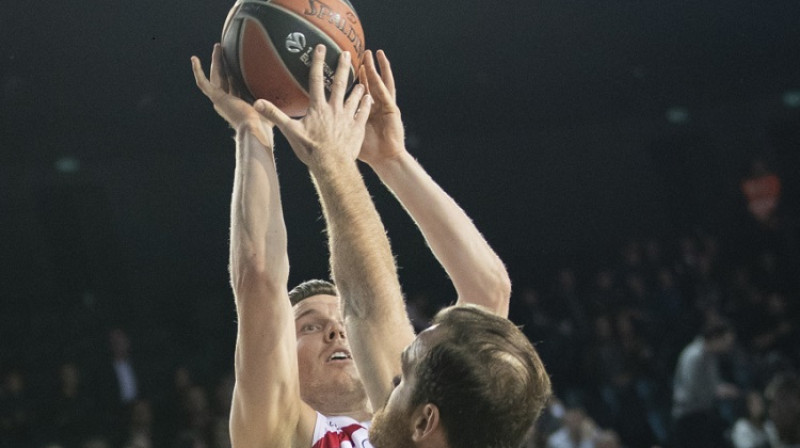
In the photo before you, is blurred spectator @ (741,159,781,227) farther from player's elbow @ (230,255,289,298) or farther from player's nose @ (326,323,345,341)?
player's elbow @ (230,255,289,298)

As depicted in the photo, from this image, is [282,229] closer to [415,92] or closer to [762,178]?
[415,92]

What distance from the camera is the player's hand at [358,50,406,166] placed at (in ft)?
8.85

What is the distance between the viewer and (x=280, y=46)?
2.46 meters

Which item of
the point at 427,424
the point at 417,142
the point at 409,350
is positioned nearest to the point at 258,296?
the point at 409,350

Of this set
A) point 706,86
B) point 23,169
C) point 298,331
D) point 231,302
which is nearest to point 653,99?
point 706,86

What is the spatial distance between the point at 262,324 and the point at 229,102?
1.89ft

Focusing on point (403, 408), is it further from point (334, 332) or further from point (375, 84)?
point (375, 84)

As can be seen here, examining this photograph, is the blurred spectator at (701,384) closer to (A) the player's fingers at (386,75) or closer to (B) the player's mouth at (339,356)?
(B) the player's mouth at (339,356)

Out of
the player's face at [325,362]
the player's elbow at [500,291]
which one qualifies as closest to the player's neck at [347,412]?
the player's face at [325,362]

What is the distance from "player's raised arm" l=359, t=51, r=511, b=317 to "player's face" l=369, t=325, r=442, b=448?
0.61 metres

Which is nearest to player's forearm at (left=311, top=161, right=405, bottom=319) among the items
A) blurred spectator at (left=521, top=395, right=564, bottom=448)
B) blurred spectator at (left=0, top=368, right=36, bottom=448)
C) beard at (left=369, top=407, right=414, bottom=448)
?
beard at (left=369, top=407, right=414, bottom=448)

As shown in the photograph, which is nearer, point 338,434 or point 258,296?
point 258,296

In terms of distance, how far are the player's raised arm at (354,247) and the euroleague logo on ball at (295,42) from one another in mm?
99

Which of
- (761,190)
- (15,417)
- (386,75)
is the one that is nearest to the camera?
(386,75)
